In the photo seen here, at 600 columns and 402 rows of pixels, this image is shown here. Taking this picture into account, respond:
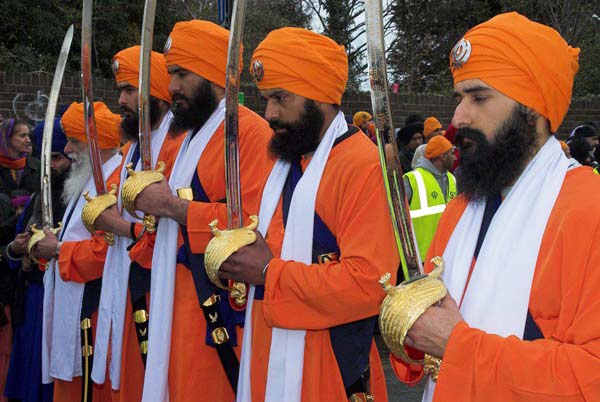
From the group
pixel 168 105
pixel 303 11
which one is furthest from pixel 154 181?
pixel 303 11

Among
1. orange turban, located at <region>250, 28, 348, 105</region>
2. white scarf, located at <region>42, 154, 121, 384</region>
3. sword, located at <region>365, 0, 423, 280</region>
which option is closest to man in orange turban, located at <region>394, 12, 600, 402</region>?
sword, located at <region>365, 0, 423, 280</region>

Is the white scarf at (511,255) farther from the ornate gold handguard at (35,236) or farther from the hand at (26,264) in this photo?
the hand at (26,264)

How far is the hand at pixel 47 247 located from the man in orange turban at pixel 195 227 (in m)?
1.02

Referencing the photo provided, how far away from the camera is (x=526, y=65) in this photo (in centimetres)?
235

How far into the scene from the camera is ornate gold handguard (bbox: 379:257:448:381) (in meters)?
2.11

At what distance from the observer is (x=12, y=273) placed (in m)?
5.36

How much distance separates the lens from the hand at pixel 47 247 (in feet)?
15.5

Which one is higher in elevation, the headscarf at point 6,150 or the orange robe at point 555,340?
the headscarf at point 6,150

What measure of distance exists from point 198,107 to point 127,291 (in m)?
1.05

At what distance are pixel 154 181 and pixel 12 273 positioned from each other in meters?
2.05

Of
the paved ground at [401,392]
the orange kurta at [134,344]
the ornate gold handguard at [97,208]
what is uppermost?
the ornate gold handguard at [97,208]

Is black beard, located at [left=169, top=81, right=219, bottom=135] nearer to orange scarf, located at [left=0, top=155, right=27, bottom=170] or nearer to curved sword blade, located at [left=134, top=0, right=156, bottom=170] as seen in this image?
curved sword blade, located at [left=134, top=0, right=156, bottom=170]

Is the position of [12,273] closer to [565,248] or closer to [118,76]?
[118,76]

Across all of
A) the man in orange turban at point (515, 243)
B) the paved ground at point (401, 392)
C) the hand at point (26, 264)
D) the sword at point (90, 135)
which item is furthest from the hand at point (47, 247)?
the paved ground at point (401, 392)
